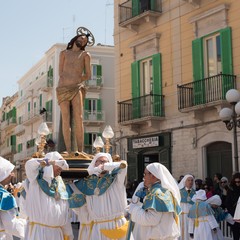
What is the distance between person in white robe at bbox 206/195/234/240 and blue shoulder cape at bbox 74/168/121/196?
4523mm

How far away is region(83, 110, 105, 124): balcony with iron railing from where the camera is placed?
123ft

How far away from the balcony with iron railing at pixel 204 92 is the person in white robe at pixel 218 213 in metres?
5.92

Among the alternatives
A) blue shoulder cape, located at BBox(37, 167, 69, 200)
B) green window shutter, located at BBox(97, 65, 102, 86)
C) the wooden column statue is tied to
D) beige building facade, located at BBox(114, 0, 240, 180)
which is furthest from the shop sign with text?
green window shutter, located at BBox(97, 65, 102, 86)

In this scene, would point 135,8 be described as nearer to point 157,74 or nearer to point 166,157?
point 157,74

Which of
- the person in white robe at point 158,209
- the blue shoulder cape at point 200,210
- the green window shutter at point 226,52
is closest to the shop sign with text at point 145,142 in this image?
the green window shutter at point 226,52

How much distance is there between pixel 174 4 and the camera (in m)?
19.8

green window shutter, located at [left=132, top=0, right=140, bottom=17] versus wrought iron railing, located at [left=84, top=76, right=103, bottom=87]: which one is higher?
wrought iron railing, located at [left=84, top=76, right=103, bottom=87]

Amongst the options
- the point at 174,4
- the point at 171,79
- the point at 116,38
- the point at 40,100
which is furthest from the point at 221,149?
the point at 40,100

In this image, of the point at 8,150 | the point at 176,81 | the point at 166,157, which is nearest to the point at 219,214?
the point at 166,157

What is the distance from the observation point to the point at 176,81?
19.4m

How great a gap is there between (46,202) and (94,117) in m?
31.3

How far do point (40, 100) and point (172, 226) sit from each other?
38005 millimetres

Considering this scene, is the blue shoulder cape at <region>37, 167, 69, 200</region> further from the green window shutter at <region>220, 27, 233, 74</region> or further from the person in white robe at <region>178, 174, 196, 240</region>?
the green window shutter at <region>220, 27, 233, 74</region>

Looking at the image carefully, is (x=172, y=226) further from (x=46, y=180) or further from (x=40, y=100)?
(x=40, y=100)
